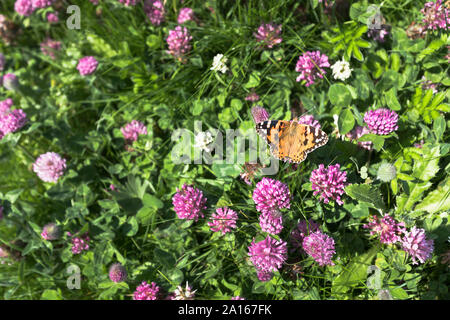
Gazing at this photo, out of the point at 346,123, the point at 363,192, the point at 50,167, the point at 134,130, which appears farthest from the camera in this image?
the point at 134,130

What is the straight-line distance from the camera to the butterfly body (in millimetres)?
1862

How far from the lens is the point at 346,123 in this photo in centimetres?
219

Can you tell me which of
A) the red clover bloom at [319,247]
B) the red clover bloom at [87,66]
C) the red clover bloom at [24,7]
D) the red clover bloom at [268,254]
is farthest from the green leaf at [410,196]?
the red clover bloom at [24,7]

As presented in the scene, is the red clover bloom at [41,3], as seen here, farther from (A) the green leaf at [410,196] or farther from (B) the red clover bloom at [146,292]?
(A) the green leaf at [410,196]

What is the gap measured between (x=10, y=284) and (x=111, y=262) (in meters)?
0.70

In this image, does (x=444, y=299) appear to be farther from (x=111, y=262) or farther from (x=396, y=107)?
(x=111, y=262)

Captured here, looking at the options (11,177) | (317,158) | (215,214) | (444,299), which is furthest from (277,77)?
(11,177)

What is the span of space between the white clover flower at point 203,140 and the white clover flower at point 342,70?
2.94ft

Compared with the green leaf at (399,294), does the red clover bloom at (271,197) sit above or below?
above

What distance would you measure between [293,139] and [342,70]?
2.67ft

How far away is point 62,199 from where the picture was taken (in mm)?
2660

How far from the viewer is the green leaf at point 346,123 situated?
219 centimetres

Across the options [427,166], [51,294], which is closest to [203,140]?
[427,166]

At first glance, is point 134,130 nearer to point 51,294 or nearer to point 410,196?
point 51,294
